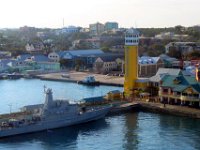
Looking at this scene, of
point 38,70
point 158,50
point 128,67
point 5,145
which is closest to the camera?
point 5,145

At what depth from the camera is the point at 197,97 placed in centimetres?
1761

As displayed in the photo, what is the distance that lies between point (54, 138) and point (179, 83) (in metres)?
6.31

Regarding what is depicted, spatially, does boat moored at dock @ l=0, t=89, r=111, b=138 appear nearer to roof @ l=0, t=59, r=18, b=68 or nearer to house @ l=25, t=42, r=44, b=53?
roof @ l=0, t=59, r=18, b=68

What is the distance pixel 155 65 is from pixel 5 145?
57.5ft

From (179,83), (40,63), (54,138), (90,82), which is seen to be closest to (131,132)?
(54,138)

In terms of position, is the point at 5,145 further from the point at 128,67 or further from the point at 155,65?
the point at 155,65

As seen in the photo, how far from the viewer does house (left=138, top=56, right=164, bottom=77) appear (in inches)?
1119

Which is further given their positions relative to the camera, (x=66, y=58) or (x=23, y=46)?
(x=23, y=46)

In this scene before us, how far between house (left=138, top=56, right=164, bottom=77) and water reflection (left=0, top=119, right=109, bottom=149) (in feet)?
42.7

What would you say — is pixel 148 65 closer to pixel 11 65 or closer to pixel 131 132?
pixel 11 65

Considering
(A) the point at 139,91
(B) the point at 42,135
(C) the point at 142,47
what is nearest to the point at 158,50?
(C) the point at 142,47

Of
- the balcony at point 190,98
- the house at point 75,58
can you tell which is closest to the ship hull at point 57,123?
the balcony at point 190,98

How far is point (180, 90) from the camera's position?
706 inches

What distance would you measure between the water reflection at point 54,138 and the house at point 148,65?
42.7 feet
